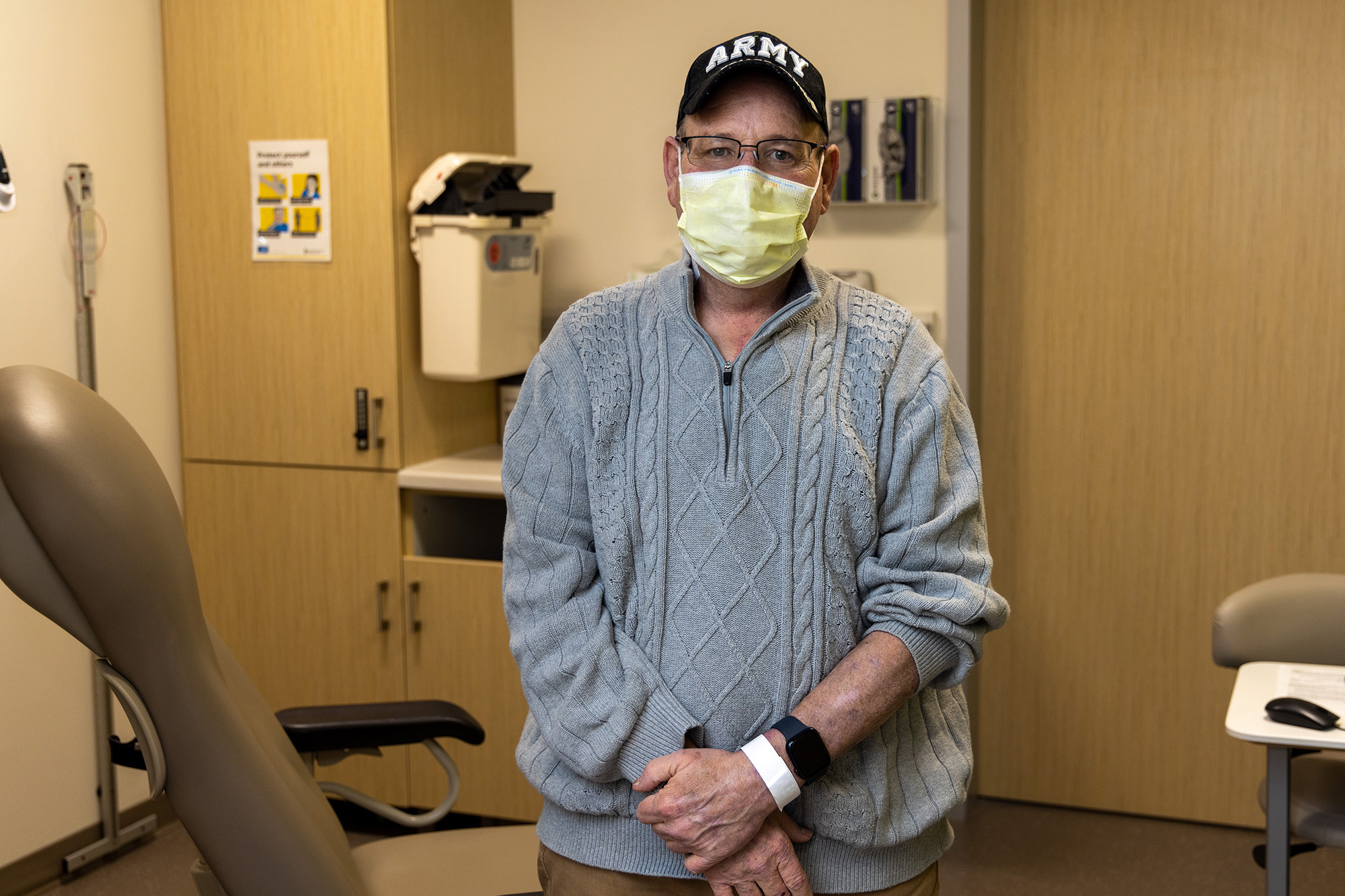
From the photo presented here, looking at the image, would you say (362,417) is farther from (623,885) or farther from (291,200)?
(623,885)

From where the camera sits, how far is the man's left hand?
113 centimetres

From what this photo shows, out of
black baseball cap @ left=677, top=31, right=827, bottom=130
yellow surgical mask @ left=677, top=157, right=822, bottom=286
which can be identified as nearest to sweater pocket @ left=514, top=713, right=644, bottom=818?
yellow surgical mask @ left=677, top=157, right=822, bottom=286

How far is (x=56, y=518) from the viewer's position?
1102mm

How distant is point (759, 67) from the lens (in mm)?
1194

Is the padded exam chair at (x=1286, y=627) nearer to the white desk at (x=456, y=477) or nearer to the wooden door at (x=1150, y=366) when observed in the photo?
the wooden door at (x=1150, y=366)

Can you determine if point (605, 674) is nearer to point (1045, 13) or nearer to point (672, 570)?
point (672, 570)

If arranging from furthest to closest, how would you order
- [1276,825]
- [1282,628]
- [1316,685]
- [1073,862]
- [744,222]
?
[1073,862], [1282,628], [1316,685], [1276,825], [744,222]

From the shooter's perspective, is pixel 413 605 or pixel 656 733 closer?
pixel 656 733

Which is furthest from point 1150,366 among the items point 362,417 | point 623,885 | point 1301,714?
point 623,885

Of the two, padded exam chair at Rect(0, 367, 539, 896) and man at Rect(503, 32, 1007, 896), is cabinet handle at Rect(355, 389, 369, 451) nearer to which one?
padded exam chair at Rect(0, 367, 539, 896)

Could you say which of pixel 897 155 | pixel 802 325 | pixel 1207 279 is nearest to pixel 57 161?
pixel 897 155

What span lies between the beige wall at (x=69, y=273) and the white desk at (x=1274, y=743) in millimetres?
2437

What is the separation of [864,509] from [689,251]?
0.34 meters

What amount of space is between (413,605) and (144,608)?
5.89ft
